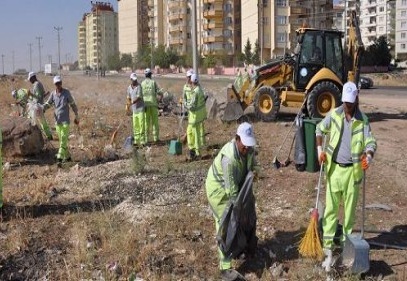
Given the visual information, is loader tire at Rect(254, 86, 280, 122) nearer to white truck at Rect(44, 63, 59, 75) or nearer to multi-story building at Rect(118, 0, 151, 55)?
white truck at Rect(44, 63, 59, 75)

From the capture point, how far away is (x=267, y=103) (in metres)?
14.7

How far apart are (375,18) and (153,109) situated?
102452 millimetres

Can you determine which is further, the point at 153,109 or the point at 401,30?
the point at 401,30

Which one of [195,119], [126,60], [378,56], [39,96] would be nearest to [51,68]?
[126,60]

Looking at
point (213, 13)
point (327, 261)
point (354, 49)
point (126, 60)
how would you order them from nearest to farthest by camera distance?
point (327, 261), point (354, 49), point (213, 13), point (126, 60)

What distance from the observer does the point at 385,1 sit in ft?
342

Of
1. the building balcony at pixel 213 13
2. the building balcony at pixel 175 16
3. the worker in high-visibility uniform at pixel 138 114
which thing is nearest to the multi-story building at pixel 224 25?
the building balcony at pixel 213 13

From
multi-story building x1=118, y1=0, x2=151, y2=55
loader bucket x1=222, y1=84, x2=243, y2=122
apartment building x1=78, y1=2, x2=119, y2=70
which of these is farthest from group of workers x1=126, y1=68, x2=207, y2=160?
apartment building x1=78, y1=2, x2=119, y2=70

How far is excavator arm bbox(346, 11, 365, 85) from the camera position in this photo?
14.4m

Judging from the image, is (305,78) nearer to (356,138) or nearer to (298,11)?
(356,138)

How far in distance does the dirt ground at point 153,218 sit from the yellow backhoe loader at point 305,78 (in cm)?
244

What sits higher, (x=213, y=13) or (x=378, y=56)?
(x=213, y=13)

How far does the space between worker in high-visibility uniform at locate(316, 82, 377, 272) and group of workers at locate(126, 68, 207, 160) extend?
5.14 m

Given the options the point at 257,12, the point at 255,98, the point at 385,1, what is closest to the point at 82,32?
the point at 385,1
